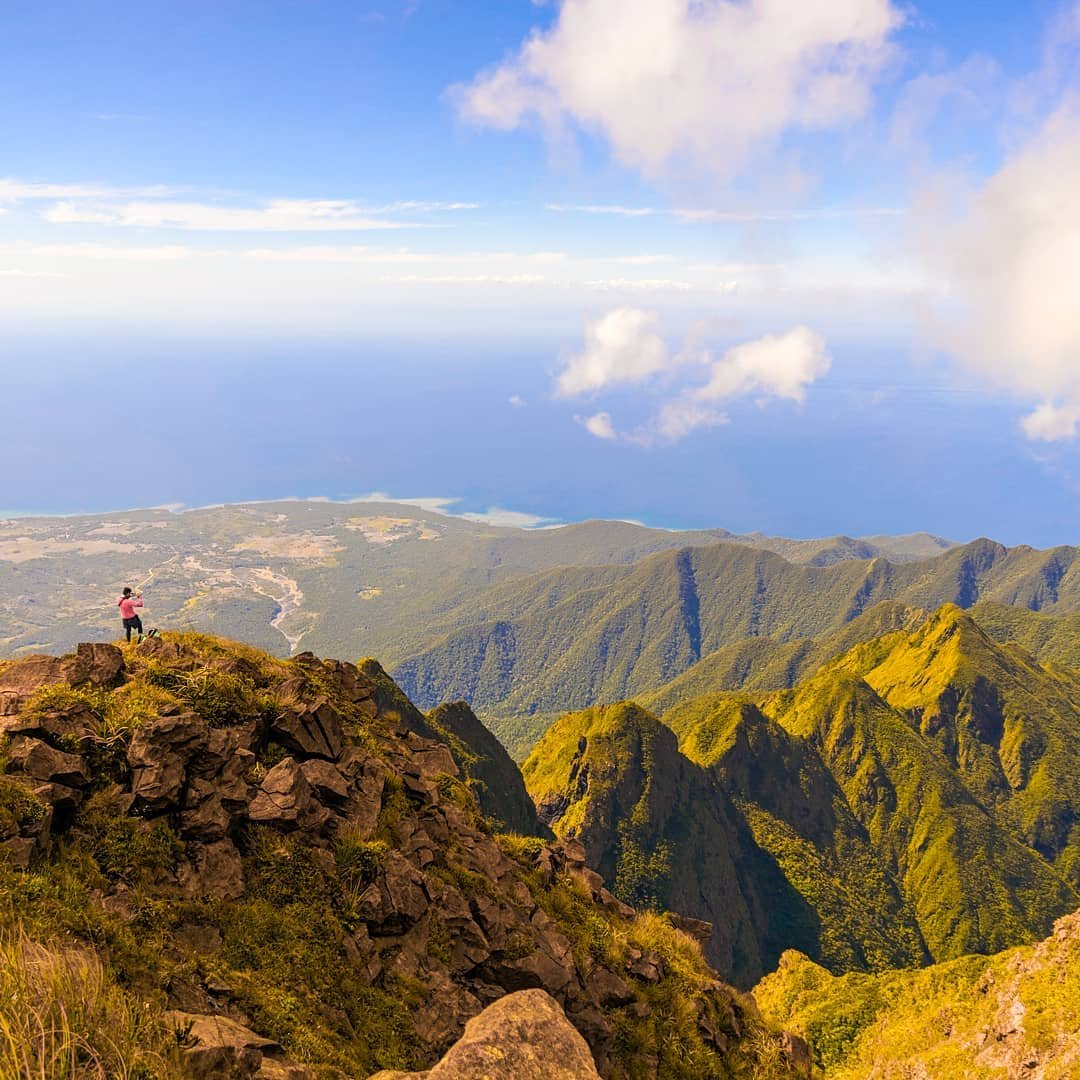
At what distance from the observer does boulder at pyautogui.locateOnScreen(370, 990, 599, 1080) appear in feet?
34.0

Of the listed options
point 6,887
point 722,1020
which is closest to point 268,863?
point 6,887

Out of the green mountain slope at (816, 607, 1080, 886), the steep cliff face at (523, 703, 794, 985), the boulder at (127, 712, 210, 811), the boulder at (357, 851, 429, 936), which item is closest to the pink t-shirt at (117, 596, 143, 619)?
the boulder at (127, 712, 210, 811)

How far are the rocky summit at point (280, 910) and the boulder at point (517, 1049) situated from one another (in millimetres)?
54

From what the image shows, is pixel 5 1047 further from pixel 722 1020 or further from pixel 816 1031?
pixel 816 1031

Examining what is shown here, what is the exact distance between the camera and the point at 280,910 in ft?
51.0

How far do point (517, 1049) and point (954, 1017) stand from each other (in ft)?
203

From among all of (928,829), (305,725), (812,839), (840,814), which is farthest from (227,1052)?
(840,814)

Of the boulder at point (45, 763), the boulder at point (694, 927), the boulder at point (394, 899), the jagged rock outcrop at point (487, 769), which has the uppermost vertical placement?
the boulder at point (45, 763)

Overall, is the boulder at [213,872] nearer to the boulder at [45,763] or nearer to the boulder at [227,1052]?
the boulder at [45,763]

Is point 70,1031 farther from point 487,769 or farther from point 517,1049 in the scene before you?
point 487,769

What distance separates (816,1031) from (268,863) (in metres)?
85.0

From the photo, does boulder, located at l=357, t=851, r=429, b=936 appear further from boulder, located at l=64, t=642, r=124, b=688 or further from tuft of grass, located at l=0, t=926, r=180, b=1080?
boulder, located at l=64, t=642, r=124, b=688

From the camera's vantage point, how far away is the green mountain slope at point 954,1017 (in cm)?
3862

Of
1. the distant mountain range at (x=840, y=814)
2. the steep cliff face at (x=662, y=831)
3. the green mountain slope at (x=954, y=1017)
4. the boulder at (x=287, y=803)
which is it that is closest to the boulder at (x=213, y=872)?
the boulder at (x=287, y=803)
